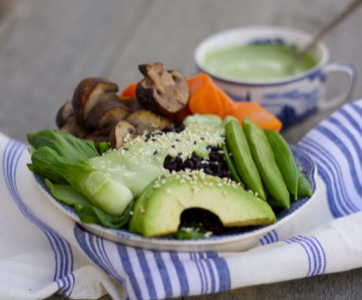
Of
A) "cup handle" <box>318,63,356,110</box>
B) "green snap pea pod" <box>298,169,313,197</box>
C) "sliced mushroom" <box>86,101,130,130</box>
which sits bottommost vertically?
"sliced mushroom" <box>86,101,130,130</box>

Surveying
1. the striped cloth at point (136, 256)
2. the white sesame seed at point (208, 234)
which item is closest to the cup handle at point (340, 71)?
the striped cloth at point (136, 256)

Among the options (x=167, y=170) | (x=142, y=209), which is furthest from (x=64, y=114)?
(x=142, y=209)

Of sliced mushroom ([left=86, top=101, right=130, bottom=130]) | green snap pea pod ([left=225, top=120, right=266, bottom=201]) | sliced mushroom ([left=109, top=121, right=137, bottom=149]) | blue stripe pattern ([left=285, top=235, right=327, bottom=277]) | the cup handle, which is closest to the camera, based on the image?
blue stripe pattern ([left=285, top=235, right=327, bottom=277])

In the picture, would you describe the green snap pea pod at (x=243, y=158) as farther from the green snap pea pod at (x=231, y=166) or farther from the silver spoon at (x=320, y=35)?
the silver spoon at (x=320, y=35)

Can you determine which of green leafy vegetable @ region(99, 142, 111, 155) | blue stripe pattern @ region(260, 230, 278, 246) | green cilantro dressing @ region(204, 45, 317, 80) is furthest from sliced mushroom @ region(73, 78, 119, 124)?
green cilantro dressing @ region(204, 45, 317, 80)

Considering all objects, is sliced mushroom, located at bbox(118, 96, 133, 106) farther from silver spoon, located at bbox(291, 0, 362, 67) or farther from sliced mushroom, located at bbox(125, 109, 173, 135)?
silver spoon, located at bbox(291, 0, 362, 67)

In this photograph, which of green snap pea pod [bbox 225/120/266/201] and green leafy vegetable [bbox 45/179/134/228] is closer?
green leafy vegetable [bbox 45/179/134/228]
